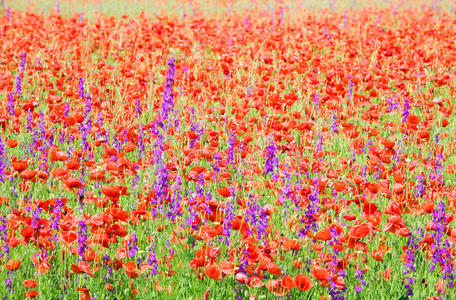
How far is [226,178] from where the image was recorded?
3146mm

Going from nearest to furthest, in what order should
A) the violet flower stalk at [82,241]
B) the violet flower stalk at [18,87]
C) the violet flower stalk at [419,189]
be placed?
the violet flower stalk at [82,241] → the violet flower stalk at [419,189] → the violet flower stalk at [18,87]

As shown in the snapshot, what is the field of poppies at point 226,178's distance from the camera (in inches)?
92.0

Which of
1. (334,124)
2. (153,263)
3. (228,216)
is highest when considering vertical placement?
(334,124)

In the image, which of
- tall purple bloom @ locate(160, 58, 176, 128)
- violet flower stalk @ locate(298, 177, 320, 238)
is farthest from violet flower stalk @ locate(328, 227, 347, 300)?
tall purple bloom @ locate(160, 58, 176, 128)

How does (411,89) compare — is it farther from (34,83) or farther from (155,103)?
(34,83)

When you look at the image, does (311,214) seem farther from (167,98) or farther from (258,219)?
(167,98)

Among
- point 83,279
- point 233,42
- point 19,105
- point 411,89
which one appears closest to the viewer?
point 83,279

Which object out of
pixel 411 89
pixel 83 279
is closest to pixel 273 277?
pixel 83 279

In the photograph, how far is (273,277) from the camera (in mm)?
2447

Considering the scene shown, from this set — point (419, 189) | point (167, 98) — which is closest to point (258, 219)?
point (419, 189)

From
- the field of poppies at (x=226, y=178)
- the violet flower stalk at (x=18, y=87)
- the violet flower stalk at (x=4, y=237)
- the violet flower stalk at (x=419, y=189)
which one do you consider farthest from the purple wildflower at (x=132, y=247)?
the violet flower stalk at (x=18, y=87)

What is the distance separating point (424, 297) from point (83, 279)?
1567mm

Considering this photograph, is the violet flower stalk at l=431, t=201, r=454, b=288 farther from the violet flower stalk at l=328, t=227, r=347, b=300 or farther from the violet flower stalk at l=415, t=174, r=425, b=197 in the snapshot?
the violet flower stalk at l=328, t=227, r=347, b=300

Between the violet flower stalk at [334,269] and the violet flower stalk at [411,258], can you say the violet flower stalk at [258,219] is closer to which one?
the violet flower stalk at [334,269]
